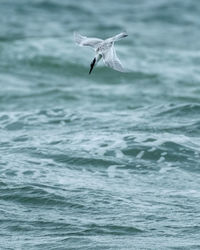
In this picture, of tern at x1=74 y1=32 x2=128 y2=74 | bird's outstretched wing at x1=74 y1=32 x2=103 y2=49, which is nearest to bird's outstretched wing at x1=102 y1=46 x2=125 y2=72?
tern at x1=74 y1=32 x2=128 y2=74

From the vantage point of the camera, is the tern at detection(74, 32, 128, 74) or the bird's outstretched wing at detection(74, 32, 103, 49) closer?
the tern at detection(74, 32, 128, 74)

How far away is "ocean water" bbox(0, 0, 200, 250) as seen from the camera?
31.1 feet

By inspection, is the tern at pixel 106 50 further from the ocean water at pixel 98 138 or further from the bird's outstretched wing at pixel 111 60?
the ocean water at pixel 98 138

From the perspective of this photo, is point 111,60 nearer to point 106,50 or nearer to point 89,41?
point 106,50

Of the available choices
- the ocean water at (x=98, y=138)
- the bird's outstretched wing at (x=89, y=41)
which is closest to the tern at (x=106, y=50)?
the bird's outstretched wing at (x=89, y=41)

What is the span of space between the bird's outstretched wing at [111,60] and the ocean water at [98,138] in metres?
2.29

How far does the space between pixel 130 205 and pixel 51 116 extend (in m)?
5.42

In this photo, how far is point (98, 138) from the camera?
13578 millimetres

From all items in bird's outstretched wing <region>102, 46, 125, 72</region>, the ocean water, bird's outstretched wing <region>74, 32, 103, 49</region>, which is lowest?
the ocean water

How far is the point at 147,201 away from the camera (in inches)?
410

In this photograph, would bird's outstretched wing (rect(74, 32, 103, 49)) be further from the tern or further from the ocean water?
the ocean water

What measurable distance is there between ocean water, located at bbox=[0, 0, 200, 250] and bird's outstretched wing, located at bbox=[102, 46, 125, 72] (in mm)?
2287

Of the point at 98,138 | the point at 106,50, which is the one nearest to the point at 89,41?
the point at 106,50

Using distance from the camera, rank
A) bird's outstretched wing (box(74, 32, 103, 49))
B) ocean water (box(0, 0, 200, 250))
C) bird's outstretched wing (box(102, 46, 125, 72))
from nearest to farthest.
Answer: bird's outstretched wing (box(102, 46, 125, 72)) → bird's outstretched wing (box(74, 32, 103, 49)) → ocean water (box(0, 0, 200, 250))
